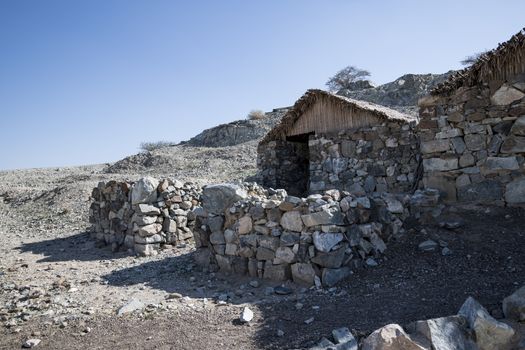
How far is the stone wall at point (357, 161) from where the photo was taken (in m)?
9.12

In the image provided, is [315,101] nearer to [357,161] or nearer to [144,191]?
[357,161]

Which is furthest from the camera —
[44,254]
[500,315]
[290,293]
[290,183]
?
[290,183]

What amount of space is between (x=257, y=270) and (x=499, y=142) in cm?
417

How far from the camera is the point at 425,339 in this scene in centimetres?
294

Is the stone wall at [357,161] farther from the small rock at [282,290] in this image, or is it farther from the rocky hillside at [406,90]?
the rocky hillside at [406,90]

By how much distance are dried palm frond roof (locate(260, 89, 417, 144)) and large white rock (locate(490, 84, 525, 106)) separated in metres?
3.48

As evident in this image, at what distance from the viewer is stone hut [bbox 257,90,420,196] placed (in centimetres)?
921

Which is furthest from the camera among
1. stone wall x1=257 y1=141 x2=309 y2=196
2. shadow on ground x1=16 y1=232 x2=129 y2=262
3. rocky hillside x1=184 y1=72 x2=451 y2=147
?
rocky hillside x1=184 y1=72 x2=451 y2=147

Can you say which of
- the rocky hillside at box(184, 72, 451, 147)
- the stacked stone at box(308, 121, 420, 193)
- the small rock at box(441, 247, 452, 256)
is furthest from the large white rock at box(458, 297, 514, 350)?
the rocky hillside at box(184, 72, 451, 147)

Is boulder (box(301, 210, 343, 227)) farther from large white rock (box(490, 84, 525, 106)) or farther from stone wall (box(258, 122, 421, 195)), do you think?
stone wall (box(258, 122, 421, 195))

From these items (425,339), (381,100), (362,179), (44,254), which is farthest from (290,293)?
(381,100)

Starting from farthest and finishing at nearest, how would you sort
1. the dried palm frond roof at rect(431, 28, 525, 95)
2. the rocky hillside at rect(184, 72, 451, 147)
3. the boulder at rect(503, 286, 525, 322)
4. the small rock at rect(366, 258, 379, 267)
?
the rocky hillside at rect(184, 72, 451, 147) → the dried palm frond roof at rect(431, 28, 525, 95) → the small rock at rect(366, 258, 379, 267) → the boulder at rect(503, 286, 525, 322)

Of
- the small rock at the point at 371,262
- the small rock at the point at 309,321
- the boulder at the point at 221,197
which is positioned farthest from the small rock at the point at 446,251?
the boulder at the point at 221,197

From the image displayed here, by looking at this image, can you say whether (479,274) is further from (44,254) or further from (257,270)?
(44,254)
